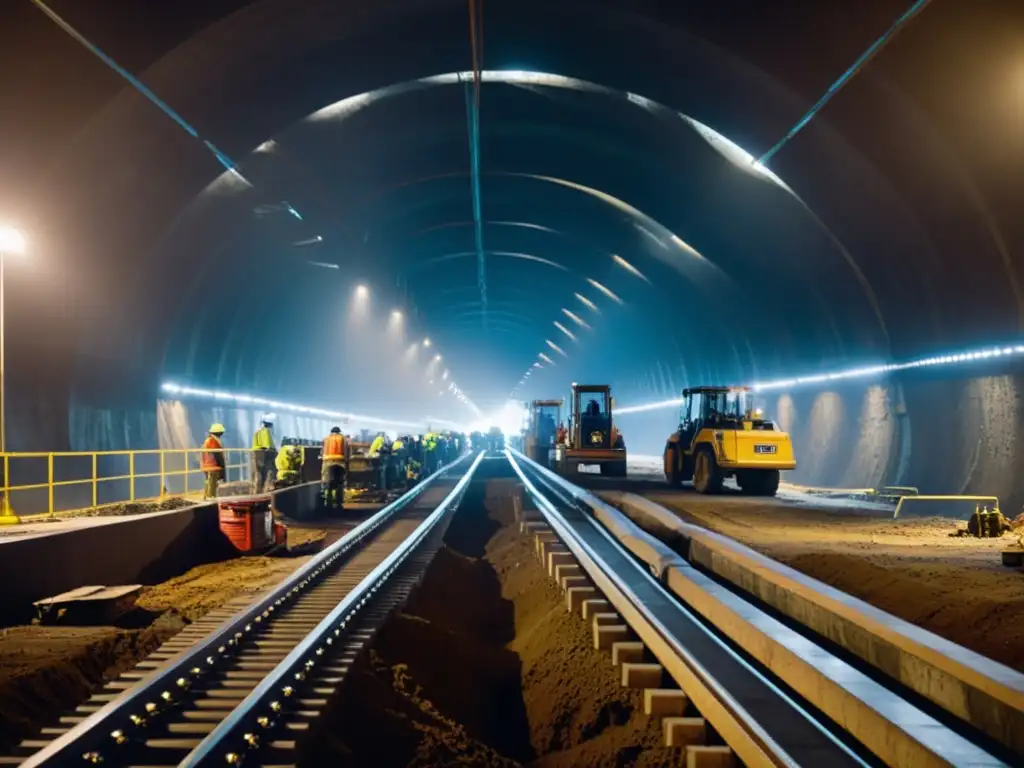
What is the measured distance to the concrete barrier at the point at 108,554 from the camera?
9.54 m

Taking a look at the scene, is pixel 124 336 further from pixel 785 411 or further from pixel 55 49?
pixel 785 411

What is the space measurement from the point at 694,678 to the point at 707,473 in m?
18.3

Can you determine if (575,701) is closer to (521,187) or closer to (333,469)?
(333,469)

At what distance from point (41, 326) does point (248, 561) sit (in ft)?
25.3

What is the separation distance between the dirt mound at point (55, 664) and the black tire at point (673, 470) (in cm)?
1892

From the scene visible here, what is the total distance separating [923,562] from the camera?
38.8 feet

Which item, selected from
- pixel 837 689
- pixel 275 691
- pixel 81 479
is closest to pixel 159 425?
pixel 81 479

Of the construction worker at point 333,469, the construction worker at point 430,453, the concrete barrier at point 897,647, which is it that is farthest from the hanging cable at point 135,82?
the construction worker at point 430,453

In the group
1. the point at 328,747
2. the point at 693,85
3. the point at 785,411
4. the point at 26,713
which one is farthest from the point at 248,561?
the point at 785,411

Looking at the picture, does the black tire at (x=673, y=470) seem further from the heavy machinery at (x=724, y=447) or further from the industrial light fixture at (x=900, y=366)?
the industrial light fixture at (x=900, y=366)

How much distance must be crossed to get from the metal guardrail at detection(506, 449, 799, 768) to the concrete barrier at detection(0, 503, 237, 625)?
5611 millimetres

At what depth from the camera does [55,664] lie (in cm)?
730

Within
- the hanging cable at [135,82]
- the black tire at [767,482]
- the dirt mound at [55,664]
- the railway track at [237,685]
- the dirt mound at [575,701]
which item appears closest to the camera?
the railway track at [237,685]

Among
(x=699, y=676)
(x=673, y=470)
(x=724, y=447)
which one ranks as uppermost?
(x=724, y=447)
